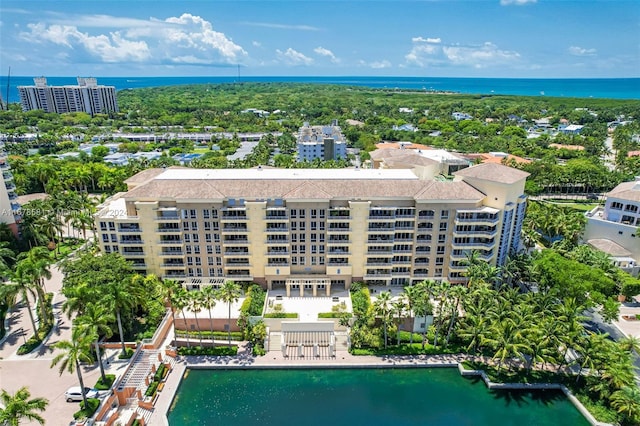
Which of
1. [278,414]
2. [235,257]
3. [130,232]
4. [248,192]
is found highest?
[248,192]

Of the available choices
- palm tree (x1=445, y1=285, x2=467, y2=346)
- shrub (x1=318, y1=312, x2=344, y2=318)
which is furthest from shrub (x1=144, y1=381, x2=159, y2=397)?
palm tree (x1=445, y1=285, x2=467, y2=346)

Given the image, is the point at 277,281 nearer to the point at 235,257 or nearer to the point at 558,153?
the point at 235,257

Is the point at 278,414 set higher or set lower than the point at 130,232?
lower

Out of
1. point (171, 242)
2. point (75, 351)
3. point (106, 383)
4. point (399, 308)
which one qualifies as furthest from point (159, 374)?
point (399, 308)

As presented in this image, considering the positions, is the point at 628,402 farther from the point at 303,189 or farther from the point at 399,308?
the point at 303,189

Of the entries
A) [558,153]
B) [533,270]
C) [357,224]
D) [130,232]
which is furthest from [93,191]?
[558,153]

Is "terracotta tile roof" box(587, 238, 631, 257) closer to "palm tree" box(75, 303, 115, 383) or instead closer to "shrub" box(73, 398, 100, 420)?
→ "palm tree" box(75, 303, 115, 383)
